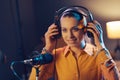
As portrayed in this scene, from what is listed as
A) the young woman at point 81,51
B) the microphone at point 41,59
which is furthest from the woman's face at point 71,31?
the microphone at point 41,59

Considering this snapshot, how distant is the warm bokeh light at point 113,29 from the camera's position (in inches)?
52.2

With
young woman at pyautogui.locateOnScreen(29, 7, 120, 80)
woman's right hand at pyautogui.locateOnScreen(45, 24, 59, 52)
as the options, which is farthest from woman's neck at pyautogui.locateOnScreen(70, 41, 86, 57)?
woman's right hand at pyautogui.locateOnScreen(45, 24, 59, 52)

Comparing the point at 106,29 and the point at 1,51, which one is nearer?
the point at 106,29

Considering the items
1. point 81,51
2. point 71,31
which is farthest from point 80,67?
point 71,31

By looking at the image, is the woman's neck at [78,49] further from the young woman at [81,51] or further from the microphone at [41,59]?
the microphone at [41,59]

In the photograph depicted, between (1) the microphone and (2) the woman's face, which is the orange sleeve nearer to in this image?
(2) the woman's face

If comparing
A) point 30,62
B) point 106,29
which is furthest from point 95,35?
point 30,62

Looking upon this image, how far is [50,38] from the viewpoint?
1.36 m

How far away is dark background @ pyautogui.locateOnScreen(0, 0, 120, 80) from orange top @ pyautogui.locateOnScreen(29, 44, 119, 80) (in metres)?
0.08

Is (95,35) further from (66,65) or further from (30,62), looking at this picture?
(30,62)

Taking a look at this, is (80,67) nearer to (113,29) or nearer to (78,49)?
(78,49)

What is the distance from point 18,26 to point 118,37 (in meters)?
0.52

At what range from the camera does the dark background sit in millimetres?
1349

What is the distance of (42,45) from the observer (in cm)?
138
